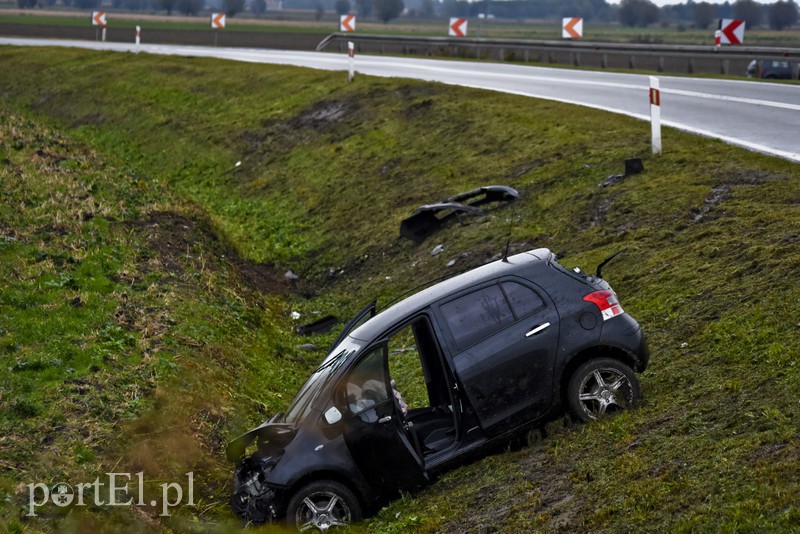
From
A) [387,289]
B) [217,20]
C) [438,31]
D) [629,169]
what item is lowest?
[387,289]

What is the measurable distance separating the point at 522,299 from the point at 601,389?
0.94m

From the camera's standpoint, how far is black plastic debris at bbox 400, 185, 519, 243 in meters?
16.0

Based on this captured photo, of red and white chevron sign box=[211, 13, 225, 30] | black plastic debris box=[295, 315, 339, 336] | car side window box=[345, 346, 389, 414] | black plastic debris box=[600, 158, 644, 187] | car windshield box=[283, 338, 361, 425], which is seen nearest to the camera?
car side window box=[345, 346, 389, 414]

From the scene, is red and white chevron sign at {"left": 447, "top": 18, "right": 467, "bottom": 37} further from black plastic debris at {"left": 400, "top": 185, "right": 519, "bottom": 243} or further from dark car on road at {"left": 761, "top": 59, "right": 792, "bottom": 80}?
black plastic debris at {"left": 400, "top": 185, "right": 519, "bottom": 243}

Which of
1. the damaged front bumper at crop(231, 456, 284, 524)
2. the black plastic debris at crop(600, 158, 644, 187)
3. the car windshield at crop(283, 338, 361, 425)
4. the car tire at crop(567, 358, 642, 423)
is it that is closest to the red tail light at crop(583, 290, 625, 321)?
the car tire at crop(567, 358, 642, 423)

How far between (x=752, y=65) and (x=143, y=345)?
1138 inches

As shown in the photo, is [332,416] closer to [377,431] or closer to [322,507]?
[377,431]

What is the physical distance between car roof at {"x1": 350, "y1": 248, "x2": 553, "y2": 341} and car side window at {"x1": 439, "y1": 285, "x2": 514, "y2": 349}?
4.2 inches

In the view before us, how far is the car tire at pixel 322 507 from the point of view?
25.8ft

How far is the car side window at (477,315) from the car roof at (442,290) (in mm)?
107

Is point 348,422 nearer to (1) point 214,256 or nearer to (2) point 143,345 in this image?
(2) point 143,345

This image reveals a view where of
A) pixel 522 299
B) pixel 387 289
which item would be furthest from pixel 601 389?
pixel 387 289

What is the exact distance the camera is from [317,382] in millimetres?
8469

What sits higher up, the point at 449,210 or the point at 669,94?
the point at 669,94
